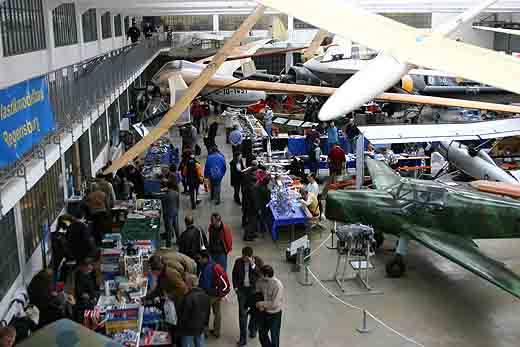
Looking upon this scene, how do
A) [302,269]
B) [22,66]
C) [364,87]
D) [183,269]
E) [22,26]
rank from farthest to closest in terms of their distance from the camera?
[22,26], [22,66], [302,269], [183,269], [364,87]

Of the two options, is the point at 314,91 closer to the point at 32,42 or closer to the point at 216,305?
the point at 32,42

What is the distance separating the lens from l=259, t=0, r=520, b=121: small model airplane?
523cm

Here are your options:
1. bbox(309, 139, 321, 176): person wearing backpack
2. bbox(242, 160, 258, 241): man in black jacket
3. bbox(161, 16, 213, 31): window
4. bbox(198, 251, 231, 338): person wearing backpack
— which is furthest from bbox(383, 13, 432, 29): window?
bbox(198, 251, 231, 338): person wearing backpack

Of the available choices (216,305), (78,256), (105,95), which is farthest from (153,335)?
(105,95)

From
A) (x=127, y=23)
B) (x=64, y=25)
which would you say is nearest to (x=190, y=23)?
(x=127, y=23)

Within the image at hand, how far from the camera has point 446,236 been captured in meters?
9.23

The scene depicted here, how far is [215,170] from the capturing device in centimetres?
1329

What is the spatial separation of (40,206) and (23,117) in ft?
12.9

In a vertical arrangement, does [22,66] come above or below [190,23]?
below

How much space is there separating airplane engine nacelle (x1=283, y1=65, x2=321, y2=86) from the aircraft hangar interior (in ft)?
32.0

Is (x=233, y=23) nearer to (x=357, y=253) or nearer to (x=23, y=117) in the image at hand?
(x=357, y=253)

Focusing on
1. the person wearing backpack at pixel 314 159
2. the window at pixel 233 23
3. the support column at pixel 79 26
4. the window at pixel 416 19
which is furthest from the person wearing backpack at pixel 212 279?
the window at pixel 416 19

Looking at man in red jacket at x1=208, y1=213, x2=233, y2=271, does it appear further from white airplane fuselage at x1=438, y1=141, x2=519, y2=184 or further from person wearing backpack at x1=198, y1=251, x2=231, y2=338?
white airplane fuselage at x1=438, y1=141, x2=519, y2=184

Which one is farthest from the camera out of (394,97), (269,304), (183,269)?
(394,97)
